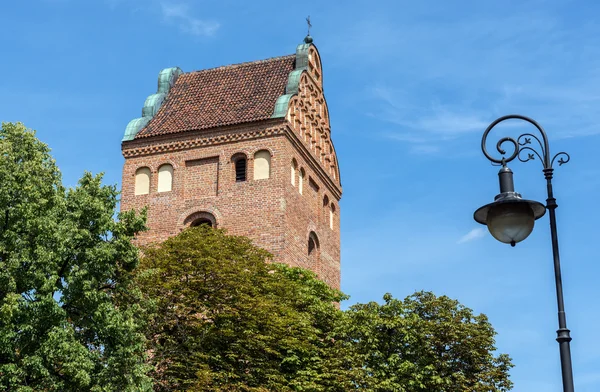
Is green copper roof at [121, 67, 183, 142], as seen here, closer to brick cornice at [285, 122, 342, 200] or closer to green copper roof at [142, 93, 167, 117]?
green copper roof at [142, 93, 167, 117]

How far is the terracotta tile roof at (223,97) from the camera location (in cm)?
4497

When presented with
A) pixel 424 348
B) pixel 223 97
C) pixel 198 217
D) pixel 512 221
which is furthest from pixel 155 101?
pixel 512 221

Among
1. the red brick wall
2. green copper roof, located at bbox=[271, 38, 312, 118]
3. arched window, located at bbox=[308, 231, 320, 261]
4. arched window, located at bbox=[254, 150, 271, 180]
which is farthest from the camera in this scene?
arched window, located at bbox=[308, 231, 320, 261]

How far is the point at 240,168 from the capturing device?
44.0 meters

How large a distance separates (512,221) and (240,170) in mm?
33735

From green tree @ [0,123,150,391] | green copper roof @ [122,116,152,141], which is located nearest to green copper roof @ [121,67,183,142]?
green copper roof @ [122,116,152,141]

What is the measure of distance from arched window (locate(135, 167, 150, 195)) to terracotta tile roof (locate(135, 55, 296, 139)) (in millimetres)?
1691

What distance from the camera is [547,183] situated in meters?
11.1

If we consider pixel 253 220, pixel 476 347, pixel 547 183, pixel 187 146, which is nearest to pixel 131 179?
pixel 187 146

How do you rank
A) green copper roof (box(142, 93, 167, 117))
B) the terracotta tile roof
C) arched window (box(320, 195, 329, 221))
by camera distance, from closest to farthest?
the terracotta tile roof → green copper roof (box(142, 93, 167, 117)) → arched window (box(320, 195, 329, 221))

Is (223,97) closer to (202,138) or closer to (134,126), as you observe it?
(202,138)

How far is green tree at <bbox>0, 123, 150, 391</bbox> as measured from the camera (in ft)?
74.8

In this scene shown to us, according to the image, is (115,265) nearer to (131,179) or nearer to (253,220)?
(253,220)

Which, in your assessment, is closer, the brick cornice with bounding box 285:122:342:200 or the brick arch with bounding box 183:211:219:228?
the brick arch with bounding box 183:211:219:228
